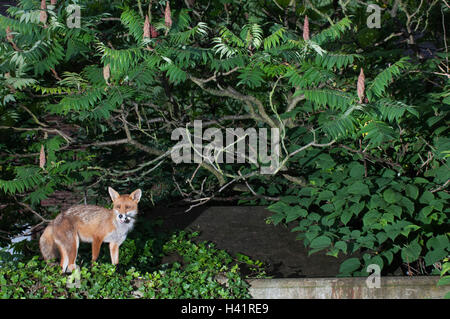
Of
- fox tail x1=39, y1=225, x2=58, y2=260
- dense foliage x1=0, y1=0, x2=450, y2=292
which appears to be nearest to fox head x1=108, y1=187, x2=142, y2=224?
fox tail x1=39, y1=225, x2=58, y2=260

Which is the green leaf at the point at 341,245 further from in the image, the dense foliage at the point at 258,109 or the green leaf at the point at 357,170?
the green leaf at the point at 357,170

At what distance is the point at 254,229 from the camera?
27.9 feet

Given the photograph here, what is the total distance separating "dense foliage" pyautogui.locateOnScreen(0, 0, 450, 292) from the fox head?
3.61ft

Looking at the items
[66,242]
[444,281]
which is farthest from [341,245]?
[66,242]

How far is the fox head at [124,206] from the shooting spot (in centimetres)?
541

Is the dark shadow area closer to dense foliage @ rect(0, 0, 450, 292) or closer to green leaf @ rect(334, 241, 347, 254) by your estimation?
dense foliage @ rect(0, 0, 450, 292)

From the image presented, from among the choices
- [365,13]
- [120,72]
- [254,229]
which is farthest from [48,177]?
[365,13]

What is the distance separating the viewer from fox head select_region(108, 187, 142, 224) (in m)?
5.41

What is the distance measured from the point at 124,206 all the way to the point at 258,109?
370 cm

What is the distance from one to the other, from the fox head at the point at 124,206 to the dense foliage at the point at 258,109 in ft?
3.61

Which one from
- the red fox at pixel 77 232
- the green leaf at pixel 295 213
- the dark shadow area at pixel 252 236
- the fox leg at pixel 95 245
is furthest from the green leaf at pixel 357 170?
the fox leg at pixel 95 245

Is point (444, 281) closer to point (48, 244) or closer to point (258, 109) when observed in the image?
point (258, 109)

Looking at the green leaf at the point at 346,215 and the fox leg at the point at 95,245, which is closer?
the fox leg at the point at 95,245
